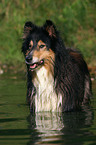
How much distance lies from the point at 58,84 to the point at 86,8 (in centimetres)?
997

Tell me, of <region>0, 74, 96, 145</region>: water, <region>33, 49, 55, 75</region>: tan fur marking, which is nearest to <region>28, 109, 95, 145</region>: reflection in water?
<region>0, 74, 96, 145</region>: water

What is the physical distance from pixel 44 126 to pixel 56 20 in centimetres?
1272

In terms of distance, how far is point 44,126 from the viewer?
688 cm

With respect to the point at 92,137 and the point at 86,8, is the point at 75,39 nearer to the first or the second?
the point at 86,8

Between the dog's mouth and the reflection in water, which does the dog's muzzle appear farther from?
the reflection in water

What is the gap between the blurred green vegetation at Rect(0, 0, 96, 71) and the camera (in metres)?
17.8

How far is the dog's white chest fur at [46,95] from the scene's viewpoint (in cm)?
838

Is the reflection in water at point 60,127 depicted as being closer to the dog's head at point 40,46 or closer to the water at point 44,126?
the water at point 44,126

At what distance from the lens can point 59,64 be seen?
8.34m

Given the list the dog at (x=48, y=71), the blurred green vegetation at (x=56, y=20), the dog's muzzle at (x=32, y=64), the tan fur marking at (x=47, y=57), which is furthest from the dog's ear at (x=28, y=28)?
the blurred green vegetation at (x=56, y=20)

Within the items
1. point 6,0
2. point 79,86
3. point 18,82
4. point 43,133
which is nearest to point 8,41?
point 6,0

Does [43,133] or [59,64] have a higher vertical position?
[59,64]

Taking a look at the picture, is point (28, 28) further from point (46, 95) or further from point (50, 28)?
point (46, 95)

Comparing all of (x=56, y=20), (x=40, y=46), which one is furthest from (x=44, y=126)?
(x=56, y=20)
